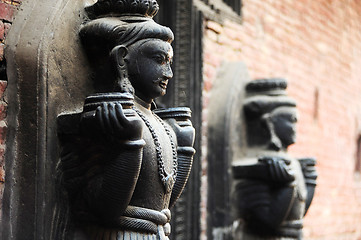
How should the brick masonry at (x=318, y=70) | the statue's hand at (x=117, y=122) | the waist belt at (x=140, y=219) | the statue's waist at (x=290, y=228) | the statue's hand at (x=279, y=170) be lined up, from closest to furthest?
the statue's hand at (x=117, y=122) < the waist belt at (x=140, y=219) < the statue's hand at (x=279, y=170) < the statue's waist at (x=290, y=228) < the brick masonry at (x=318, y=70)

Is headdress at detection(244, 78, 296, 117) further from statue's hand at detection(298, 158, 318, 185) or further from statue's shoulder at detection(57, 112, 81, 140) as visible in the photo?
statue's shoulder at detection(57, 112, 81, 140)

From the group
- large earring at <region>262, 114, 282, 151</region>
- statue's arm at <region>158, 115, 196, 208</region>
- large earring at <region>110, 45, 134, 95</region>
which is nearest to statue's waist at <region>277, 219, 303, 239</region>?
large earring at <region>262, 114, 282, 151</region>

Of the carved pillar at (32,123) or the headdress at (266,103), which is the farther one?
the headdress at (266,103)

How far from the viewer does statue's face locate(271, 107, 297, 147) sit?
3.99 m

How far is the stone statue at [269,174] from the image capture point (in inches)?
153

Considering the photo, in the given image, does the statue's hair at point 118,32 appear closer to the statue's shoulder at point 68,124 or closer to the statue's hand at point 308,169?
the statue's shoulder at point 68,124

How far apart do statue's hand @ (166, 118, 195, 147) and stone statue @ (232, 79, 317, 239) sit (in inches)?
49.9

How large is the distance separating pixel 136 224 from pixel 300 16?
11.8ft

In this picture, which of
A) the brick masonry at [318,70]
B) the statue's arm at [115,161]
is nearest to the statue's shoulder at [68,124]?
the statue's arm at [115,161]

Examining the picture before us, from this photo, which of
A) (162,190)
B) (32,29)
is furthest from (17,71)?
(162,190)

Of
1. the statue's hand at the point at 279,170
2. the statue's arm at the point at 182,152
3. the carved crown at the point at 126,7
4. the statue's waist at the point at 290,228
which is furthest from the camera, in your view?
the statue's waist at the point at 290,228

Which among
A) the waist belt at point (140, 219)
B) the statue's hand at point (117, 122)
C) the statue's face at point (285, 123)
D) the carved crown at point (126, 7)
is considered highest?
the carved crown at point (126, 7)

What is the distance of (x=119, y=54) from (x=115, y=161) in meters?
0.46

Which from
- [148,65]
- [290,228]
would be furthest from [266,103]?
[148,65]
